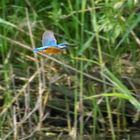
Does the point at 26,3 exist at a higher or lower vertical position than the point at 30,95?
higher

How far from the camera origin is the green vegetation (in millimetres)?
2957

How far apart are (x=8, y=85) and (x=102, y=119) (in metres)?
0.49

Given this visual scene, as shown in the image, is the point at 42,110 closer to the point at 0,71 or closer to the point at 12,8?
the point at 0,71

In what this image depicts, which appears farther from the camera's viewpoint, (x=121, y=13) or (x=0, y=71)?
(x=0, y=71)

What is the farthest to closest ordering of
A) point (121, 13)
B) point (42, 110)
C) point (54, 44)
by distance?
point (42, 110)
point (121, 13)
point (54, 44)

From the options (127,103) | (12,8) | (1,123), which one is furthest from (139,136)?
(12,8)

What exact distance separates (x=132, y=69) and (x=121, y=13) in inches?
16.6

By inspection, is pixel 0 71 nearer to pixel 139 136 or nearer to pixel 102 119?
pixel 102 119

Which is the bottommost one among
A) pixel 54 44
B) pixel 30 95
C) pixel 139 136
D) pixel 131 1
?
pixel 139 136

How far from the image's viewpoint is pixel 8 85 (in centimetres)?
309

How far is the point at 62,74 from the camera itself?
10.3 feet

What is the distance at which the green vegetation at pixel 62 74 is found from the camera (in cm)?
296

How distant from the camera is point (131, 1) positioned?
2.63 meters

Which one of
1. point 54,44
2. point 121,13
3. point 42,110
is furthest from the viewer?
point 42,110
